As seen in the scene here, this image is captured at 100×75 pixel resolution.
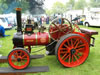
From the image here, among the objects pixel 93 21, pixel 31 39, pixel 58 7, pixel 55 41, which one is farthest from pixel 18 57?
pixel 58 7

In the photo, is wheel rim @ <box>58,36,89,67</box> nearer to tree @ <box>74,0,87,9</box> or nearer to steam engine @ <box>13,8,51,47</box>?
steam engine @ <box>13,8,51,47</box>

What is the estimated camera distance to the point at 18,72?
3348mm

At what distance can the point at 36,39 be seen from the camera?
12.5ft

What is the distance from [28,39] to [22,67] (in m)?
0.83

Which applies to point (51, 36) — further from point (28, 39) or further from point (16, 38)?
point (16, 38)

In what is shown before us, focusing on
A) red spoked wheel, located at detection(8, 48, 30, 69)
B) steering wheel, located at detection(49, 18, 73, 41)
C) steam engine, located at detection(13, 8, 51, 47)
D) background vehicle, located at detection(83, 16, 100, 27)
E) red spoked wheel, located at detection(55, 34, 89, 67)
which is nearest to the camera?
red spoked wheel, located at detection(8, 48, 30, 69)

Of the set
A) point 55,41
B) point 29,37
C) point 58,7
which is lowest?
point 55,41

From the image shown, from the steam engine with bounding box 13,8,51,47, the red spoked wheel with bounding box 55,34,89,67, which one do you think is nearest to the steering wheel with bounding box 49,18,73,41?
the steam engine with bounding box 13,8,51,47

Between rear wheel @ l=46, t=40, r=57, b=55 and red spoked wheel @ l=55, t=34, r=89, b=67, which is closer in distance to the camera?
red spoked wheel @ l=55, t=34, r=89, b=67

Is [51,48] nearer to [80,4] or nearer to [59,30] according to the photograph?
[59,30]

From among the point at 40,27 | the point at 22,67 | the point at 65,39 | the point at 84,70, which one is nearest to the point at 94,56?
the point at 84,70

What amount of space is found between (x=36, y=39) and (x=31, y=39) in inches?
5.9

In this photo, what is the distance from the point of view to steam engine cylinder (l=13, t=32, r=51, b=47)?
3.77 metres

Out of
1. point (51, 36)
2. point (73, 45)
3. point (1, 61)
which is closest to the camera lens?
point (73, 45)
